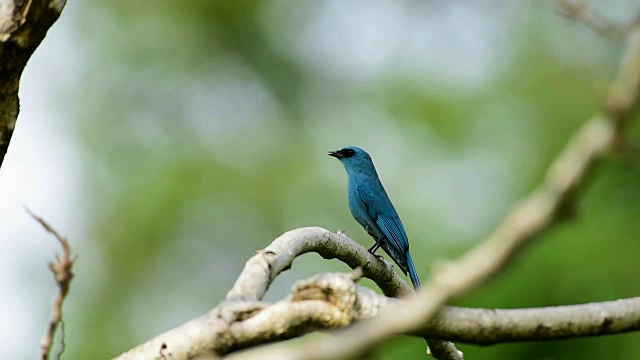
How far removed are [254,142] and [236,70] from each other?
12.2ft

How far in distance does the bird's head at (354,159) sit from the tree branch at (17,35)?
4.82 m

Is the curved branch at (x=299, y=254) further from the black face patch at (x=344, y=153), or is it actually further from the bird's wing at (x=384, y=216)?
the black face patch at (x=344, y=153)

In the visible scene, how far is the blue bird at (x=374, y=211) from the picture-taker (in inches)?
275

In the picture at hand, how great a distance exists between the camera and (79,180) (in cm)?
1755

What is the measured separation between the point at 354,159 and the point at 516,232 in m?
6.18

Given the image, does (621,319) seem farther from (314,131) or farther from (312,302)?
(314,131)

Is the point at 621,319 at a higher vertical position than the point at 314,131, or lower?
lower

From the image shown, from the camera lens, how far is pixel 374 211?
7.41m

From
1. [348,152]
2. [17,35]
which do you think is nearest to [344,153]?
[348,152]

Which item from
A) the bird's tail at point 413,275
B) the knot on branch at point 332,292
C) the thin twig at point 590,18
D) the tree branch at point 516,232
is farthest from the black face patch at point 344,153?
the tree branch at point 516,232

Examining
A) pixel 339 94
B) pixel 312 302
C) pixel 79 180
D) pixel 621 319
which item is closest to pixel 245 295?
pixel 312 302

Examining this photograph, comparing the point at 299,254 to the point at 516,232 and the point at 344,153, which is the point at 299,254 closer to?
the point at 516,232

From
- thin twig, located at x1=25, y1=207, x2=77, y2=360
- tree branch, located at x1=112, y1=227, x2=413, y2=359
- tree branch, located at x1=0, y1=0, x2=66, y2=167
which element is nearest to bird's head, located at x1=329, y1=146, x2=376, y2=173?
tree branch, located at x1=112, y1=227, x2=413, y2=359

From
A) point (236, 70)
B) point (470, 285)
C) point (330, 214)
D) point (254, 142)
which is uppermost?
point (236, 70)
